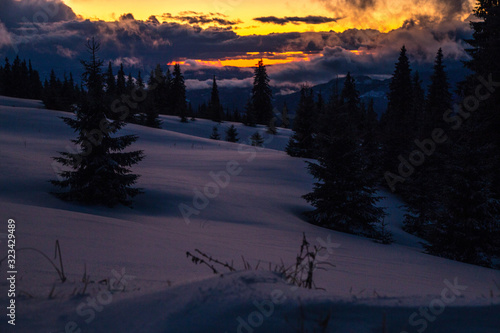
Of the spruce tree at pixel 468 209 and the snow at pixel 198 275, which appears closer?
the snow at pixel 198 275

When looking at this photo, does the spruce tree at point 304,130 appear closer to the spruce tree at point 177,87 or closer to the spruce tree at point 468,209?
the spruce tree at point 468,209

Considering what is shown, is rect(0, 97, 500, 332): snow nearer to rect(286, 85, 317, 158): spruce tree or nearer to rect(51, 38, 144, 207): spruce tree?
rect(51, 38, 144, 207): spruce tree

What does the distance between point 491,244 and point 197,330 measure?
36.0ft

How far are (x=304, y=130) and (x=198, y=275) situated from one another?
81.9ft

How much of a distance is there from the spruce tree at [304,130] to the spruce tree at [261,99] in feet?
147

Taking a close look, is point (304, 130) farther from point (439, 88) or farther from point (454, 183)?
point (439, 88)

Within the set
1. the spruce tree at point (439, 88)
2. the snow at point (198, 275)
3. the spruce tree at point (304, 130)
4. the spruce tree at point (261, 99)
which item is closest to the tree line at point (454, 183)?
the snow at point (198, 275)

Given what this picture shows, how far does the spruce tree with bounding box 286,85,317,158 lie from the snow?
1373 cm

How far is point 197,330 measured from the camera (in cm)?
155

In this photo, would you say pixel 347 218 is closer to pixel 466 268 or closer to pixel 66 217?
pixel 466 268

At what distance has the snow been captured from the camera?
5.51ft

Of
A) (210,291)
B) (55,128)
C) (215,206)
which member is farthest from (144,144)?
(210,291)

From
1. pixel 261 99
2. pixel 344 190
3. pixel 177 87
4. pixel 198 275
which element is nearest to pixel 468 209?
pixel 344 190

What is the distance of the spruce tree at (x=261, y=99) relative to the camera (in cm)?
7238
